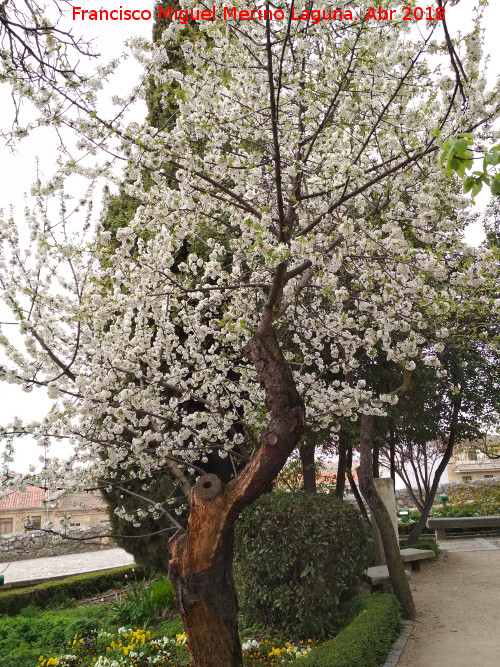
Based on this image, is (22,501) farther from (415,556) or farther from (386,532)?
(386,532)

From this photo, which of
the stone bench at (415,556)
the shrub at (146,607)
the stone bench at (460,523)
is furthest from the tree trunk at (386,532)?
the stone bench at (460,523)

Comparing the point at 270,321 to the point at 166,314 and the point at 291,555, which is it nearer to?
the point at 166,314

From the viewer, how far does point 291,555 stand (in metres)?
6.08

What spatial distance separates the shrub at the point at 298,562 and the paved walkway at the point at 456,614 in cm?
94

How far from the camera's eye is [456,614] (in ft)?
20.7

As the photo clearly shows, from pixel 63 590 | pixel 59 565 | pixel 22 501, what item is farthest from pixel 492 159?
pixel 22 501

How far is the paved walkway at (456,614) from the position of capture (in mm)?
4953

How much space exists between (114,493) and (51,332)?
4865 millimetres

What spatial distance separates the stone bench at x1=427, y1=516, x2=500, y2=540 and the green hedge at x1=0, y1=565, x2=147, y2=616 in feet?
24.6

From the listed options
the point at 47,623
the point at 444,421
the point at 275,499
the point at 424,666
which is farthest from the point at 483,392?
the point at 47,623

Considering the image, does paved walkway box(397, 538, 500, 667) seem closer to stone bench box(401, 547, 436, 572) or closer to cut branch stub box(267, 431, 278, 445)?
Result: stone bench box(401, 547, 436, 572)

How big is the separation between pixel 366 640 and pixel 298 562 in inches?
56.9

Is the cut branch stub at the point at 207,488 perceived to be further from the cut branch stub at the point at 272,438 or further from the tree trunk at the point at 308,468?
the tree trunk at the point at 308,468

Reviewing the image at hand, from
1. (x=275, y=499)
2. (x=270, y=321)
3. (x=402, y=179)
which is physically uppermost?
(x=402, y=179)
